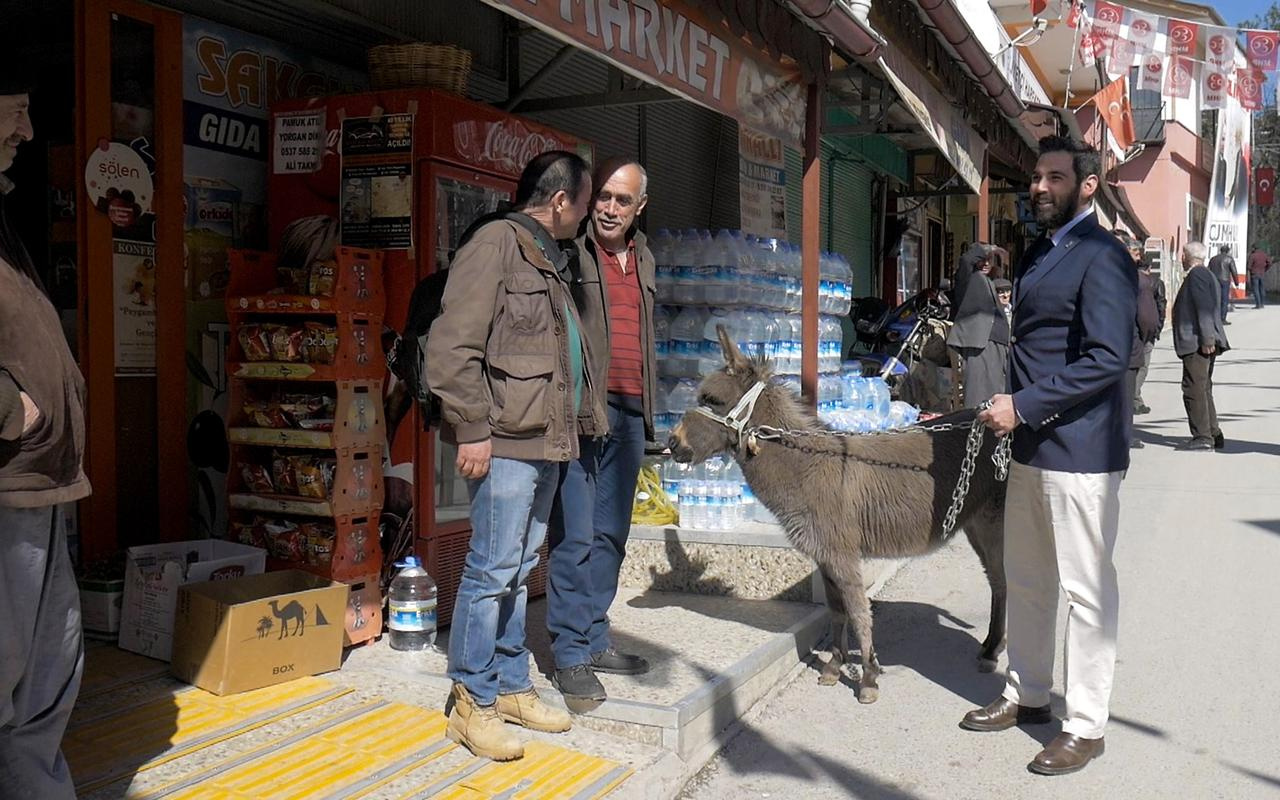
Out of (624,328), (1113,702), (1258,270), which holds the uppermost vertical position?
(1258,270)

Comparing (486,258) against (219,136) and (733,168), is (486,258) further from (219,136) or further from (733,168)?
(733,168)

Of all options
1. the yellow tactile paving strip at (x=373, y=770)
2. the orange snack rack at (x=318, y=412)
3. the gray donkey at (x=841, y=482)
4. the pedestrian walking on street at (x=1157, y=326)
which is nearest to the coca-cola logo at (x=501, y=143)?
the orange snack rack at (x=318, y=412)

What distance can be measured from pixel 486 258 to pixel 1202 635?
465 cm

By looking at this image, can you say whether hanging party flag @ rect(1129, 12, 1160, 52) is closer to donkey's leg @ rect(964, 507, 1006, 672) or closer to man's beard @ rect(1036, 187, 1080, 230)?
donkey's leg @ rect(964, 507, 1006, 672)

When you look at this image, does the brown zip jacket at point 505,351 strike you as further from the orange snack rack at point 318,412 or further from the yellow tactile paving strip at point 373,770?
the orange snack rack at point 318,412

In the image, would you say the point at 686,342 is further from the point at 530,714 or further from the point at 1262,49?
the point at 1262,49

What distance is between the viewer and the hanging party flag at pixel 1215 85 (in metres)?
19.9

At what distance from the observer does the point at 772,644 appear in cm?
527

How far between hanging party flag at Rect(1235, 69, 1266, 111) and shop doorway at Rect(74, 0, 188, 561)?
68.4ft

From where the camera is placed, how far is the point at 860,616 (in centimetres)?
505

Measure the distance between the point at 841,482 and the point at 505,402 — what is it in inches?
82.3

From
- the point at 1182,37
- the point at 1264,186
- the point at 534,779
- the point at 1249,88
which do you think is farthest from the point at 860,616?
the point at 1264,186

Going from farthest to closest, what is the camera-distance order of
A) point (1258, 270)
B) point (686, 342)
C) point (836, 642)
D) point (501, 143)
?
1. point (1258, 270)
2. point (686, 342)
3. point (501, 143)
4. point (836, 642)

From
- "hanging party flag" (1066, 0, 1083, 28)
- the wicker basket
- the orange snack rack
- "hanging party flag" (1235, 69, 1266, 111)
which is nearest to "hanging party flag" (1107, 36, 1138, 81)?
"hanging party flag" (1066, 0, 1083, 28)
